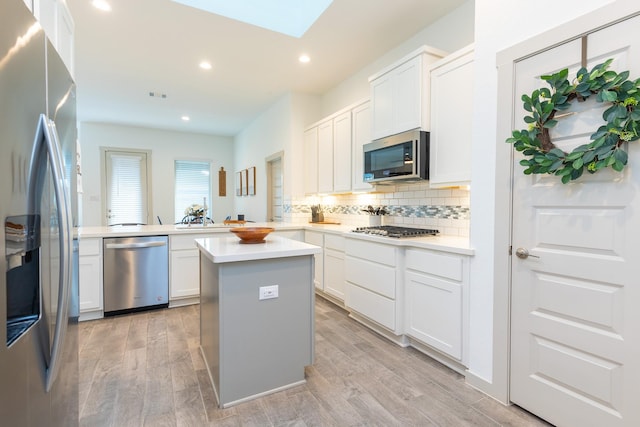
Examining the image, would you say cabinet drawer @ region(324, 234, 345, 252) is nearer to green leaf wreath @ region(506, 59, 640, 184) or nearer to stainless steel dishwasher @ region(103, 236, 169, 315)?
stainless steel dishwasher @ region(103, 236, 169, 315)

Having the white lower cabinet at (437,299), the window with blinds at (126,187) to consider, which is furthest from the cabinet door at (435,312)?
the window with blinds at (126,187)

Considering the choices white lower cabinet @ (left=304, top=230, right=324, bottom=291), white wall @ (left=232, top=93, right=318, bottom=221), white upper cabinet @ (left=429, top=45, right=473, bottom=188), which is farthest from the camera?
white wall @ (left=232, top=93, right=318, bottom=221)

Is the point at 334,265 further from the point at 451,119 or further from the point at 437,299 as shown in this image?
the point at 451,119

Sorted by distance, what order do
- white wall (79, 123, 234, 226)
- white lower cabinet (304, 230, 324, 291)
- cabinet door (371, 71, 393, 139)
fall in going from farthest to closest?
1. white wall (79, 123, 234, 226)
2. white lower cabinet (304, 230, 324, 291)
3. cabinet door (371, 71, 393, 139)

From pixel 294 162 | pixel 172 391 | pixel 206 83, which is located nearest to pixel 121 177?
pixel 206 83

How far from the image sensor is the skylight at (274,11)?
9.71ft

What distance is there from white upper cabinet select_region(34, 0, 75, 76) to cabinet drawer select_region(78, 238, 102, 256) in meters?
1.72

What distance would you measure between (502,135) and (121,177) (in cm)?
774

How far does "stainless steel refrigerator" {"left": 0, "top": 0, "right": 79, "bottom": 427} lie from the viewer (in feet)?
2.55

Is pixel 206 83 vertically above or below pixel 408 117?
above

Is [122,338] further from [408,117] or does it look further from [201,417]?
[408,117]

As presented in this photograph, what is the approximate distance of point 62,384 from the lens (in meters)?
1.19

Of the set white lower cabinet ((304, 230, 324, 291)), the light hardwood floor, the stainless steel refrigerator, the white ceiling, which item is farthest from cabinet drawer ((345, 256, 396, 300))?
the white ceiling

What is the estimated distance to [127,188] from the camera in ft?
23.7
